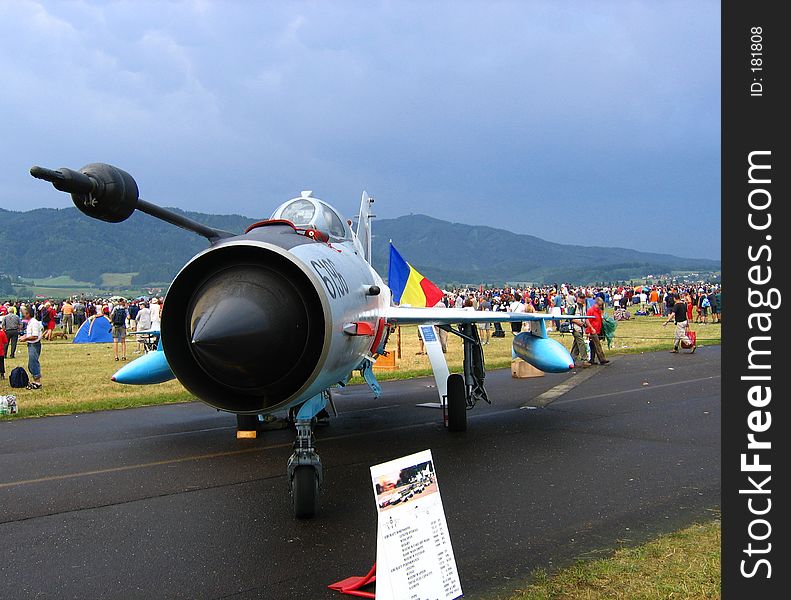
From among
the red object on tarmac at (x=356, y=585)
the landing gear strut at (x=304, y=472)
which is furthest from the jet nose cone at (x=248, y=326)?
the red object on tarmac at (x=356, y=585)

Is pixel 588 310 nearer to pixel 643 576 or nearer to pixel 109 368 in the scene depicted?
pixel 109 368

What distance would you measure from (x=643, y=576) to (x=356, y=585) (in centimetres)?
188

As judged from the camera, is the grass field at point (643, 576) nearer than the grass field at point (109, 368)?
Yes

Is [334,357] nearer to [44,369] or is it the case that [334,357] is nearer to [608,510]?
[608,510]

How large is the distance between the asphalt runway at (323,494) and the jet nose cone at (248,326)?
4.63 ft

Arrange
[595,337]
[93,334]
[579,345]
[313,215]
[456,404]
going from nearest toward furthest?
[313,215] → [456,404] → [595,337] → [579,345] → [93,334]

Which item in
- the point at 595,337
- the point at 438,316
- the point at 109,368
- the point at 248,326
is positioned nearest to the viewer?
the point at 248,326

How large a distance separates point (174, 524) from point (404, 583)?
9.86 ft

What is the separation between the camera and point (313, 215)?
7.26 metres

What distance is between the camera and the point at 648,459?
321 inches

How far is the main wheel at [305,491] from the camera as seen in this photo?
602 cm

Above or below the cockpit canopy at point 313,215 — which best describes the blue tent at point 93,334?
below

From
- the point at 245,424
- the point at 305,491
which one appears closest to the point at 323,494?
the point at 305,491

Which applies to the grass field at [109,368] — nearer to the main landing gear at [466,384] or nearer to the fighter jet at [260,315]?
the main landing gear at [466,384]
